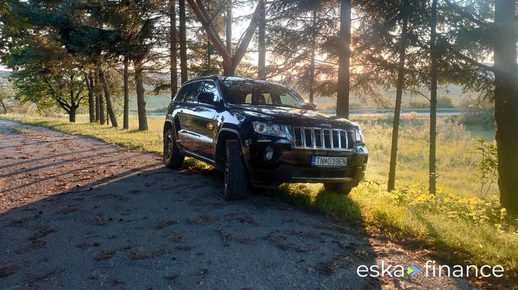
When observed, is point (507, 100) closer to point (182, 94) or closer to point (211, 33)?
point (182, 94)

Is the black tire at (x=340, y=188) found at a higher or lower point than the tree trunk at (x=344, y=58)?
lower

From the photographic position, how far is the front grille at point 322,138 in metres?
4.98

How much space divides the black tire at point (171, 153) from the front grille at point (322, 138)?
12.8 ft

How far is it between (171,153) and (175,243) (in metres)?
4.71

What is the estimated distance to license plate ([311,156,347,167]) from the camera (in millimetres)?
5020

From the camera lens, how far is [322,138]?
5117 mm

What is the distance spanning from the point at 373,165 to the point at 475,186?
3.97 metres

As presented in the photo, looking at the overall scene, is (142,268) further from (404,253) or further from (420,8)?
(420,8)

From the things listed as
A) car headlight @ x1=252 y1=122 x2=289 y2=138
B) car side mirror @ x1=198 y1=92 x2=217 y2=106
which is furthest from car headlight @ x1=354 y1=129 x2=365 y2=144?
car side mirror @ x1=198 y1=92 x2=217 y2=106

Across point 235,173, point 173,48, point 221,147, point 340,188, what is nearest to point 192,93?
point 221,147

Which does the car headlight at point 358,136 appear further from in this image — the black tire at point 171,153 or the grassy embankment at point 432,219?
the black tire at point 171,153

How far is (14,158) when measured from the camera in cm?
1015

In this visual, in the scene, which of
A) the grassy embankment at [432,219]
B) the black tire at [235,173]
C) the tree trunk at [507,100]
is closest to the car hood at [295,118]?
the black tire at [235,173]

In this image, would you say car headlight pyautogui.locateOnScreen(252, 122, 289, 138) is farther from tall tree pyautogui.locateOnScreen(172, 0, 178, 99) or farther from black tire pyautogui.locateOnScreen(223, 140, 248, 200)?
tall tree pyautogui.locateOnScreen(172, 0, 178, 99)
